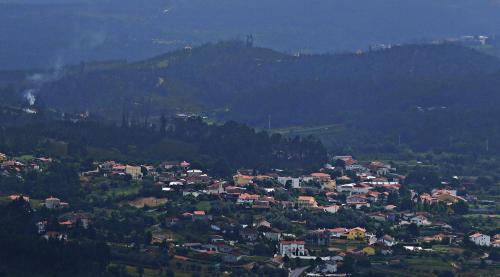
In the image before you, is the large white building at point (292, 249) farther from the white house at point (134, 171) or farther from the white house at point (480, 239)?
the white house at point (134, 171)

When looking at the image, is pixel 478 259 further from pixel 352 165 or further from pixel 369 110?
pixel 369 110

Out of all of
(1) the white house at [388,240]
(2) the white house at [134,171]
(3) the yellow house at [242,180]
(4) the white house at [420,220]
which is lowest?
(4) the white house at [420,220]

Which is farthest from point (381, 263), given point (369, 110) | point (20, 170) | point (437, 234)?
point (369, 110)

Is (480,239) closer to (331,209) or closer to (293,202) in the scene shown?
(331,209)

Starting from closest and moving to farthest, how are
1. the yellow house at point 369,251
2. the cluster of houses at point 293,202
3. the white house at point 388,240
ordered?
the yellow house at point 369,251 → the cluster of houses at point 293,202 → the white house at point 388,240

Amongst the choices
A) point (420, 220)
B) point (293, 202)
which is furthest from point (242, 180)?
point (420, 220)

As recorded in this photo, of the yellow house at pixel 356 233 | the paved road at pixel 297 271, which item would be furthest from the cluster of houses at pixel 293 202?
the paved road at pixel 297 271
